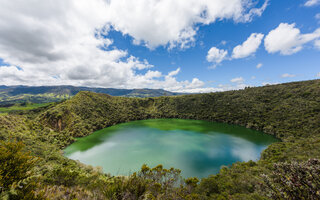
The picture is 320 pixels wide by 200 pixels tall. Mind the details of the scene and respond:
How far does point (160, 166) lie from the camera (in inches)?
816

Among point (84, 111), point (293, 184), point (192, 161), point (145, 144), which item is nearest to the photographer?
point (293, 184)

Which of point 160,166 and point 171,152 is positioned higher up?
point 160,166

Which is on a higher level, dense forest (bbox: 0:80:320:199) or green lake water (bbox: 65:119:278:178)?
dense forest (bbox: 0:80:320:199)

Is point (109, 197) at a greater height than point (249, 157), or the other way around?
Answer: point (109, 197)

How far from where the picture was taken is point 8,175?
4.83 metres

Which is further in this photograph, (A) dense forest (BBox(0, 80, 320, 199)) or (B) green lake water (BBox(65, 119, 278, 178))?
(B) green lake water (BBox(65, 119, 278, 178))

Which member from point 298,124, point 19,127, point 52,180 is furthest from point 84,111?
point 298,124

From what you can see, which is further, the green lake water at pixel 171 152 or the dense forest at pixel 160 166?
the green lake water at pixel 171 152

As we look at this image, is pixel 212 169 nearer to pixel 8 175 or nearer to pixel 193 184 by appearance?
pixel 193 184

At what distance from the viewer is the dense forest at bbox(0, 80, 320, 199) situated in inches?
183

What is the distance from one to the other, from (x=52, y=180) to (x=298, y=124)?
6474cm

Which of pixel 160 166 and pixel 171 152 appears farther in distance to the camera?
pixel 171 152

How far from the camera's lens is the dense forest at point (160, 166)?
183 inches

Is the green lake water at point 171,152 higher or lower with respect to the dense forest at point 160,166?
lower
